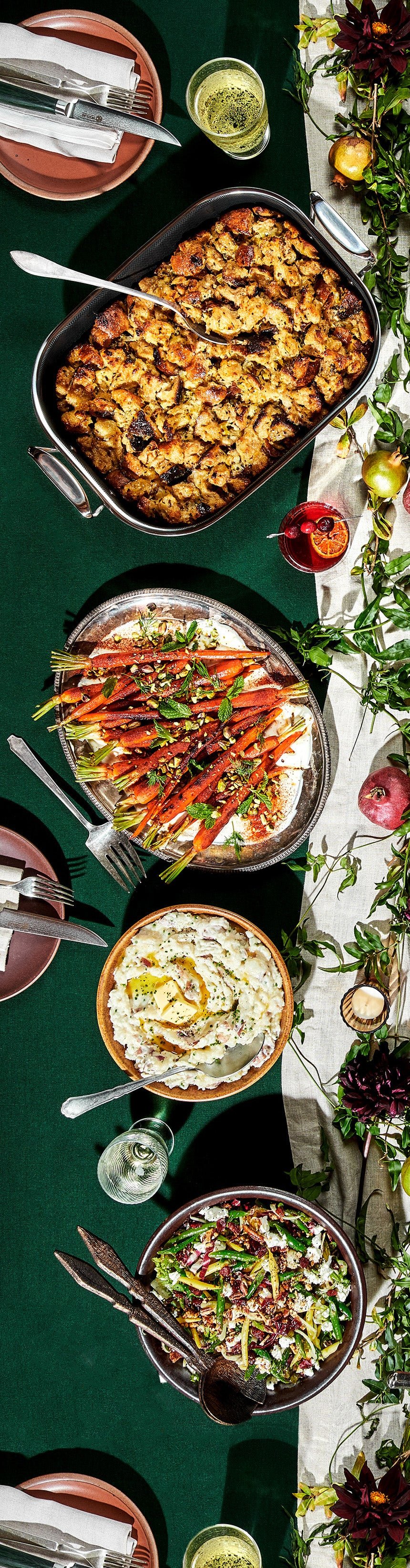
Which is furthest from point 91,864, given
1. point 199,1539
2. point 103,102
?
point 103,102

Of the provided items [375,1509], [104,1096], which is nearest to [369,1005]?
[104,1096]

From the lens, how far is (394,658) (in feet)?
8.18

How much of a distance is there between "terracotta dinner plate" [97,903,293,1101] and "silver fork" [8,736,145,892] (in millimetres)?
178

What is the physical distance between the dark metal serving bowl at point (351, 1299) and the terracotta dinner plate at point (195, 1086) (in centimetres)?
26

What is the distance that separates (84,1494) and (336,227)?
11.8ft

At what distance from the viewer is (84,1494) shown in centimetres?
253

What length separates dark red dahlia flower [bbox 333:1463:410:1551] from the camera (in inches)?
88.4

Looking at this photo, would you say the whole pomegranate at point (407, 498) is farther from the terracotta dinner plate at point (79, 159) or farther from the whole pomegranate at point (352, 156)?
the terracotta dinner plate at point (79, 159)

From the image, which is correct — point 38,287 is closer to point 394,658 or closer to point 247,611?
point 247,611

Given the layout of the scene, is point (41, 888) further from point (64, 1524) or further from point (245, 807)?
point (64, 1524)

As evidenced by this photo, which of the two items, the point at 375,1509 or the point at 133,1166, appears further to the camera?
the point at 133,1166

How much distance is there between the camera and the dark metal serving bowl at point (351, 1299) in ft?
7.59

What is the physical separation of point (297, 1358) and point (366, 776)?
158 cm

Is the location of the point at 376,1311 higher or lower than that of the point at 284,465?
lower
